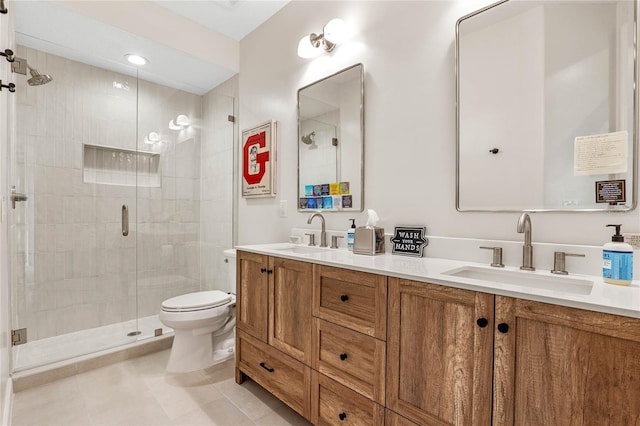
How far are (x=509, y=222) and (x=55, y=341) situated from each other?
320 cm

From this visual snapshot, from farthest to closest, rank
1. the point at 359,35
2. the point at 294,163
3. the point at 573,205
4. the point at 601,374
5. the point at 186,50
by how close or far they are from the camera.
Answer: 1. the point at 186,50
2. the point at 294,163
3. the point at 359,35
4. the point at 573,205
5. the point at 601,374

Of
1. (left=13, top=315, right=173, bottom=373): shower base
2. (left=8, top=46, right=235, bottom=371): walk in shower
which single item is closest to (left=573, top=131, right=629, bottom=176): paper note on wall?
(left=8, top=46, right=235, bottom=371): walk in shower

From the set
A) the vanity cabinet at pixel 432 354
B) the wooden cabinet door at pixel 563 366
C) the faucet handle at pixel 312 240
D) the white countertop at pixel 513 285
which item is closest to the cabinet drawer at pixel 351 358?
the vanity cabinet at pixel 432 354

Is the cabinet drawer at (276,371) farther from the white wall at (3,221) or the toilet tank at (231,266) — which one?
the white wall at (3,221)

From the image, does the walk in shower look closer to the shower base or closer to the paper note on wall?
the shower base

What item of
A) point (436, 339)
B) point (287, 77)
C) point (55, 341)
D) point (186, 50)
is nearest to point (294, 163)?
point (287, 77)

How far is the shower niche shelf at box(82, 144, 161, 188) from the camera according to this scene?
2.74 meters

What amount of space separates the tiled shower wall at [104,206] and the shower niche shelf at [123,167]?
5cm

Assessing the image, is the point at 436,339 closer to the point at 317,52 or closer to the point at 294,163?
the point at 294,163

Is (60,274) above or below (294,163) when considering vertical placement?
below

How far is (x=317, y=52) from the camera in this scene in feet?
6.91

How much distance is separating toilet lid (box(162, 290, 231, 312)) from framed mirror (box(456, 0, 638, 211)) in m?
1.67

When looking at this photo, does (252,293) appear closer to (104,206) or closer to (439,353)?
(439,353)

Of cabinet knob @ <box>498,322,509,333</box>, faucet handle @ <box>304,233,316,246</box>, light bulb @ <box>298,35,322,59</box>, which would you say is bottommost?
cabinet knob @ <box>498,322,509,333</box>
